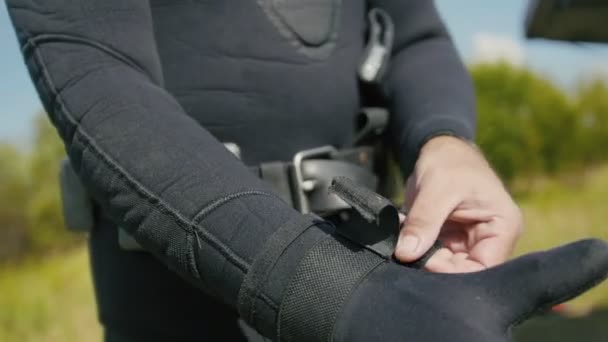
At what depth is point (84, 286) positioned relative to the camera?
20.6ft

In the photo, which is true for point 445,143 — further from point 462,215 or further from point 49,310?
point 49,310

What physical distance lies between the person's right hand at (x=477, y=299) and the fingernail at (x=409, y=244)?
2.9 inches

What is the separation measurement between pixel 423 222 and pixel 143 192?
29 cm

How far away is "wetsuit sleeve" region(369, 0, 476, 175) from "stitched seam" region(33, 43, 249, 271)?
41 cm

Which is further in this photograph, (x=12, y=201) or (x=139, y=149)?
(x=12, y=201)

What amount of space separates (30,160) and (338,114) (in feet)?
56.7

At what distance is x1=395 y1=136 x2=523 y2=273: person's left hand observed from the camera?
0.77 metres

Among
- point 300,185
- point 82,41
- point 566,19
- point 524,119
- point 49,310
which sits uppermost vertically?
point 82,41

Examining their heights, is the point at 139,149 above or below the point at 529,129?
above

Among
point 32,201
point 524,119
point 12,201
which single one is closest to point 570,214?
point 524,119

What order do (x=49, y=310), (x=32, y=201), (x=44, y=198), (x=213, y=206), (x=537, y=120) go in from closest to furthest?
(x=213, y=206) → (x=49, y=310) → (x=537, y=120) → (x=44, y=198) → (x=32, y=201)

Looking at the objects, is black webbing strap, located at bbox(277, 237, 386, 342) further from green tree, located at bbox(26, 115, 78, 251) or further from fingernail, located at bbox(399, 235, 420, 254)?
green tree, located at bbox(26, 115, 78, 251)

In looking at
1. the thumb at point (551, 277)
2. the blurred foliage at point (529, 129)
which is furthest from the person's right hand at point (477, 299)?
the blurred foliage at point (529, 129)

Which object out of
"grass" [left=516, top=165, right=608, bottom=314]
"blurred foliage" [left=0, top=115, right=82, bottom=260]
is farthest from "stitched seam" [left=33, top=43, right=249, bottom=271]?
"blurred foliage" [left=0, top=115, right=82, bottom=260]
